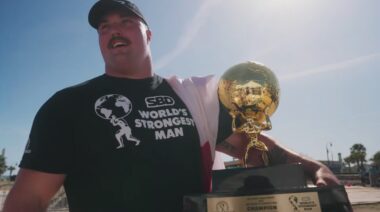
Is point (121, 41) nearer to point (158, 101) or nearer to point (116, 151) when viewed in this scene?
point (158, 101)

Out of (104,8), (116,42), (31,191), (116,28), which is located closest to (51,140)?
(31,191)

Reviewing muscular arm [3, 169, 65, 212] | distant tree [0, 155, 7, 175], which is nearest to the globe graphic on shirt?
muscular arm [3, 169, 65, 212]

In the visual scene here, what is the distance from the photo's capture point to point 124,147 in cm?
165

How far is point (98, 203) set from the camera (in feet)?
5.22

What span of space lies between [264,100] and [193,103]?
49 centimetres

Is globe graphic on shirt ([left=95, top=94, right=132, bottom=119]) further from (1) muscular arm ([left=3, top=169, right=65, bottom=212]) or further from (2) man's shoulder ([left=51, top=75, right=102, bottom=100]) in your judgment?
(1) muscular arm ([left=3, top=169, right=65, bottom=212])

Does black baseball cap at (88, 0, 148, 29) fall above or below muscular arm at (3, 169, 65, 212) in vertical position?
above

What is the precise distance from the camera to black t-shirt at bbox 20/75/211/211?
158 cm

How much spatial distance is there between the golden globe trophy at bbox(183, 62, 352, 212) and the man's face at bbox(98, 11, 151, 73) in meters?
0.80

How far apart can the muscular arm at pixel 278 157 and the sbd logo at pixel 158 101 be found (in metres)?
0.47

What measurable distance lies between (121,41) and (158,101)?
537 mm

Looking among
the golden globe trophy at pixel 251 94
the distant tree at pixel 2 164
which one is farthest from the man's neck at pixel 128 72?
the distant tree at pixel 2 164

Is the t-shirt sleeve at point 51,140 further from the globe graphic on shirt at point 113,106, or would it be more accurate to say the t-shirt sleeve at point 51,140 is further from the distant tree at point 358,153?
the distant tree at point 358,153

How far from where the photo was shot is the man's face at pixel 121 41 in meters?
2.07
